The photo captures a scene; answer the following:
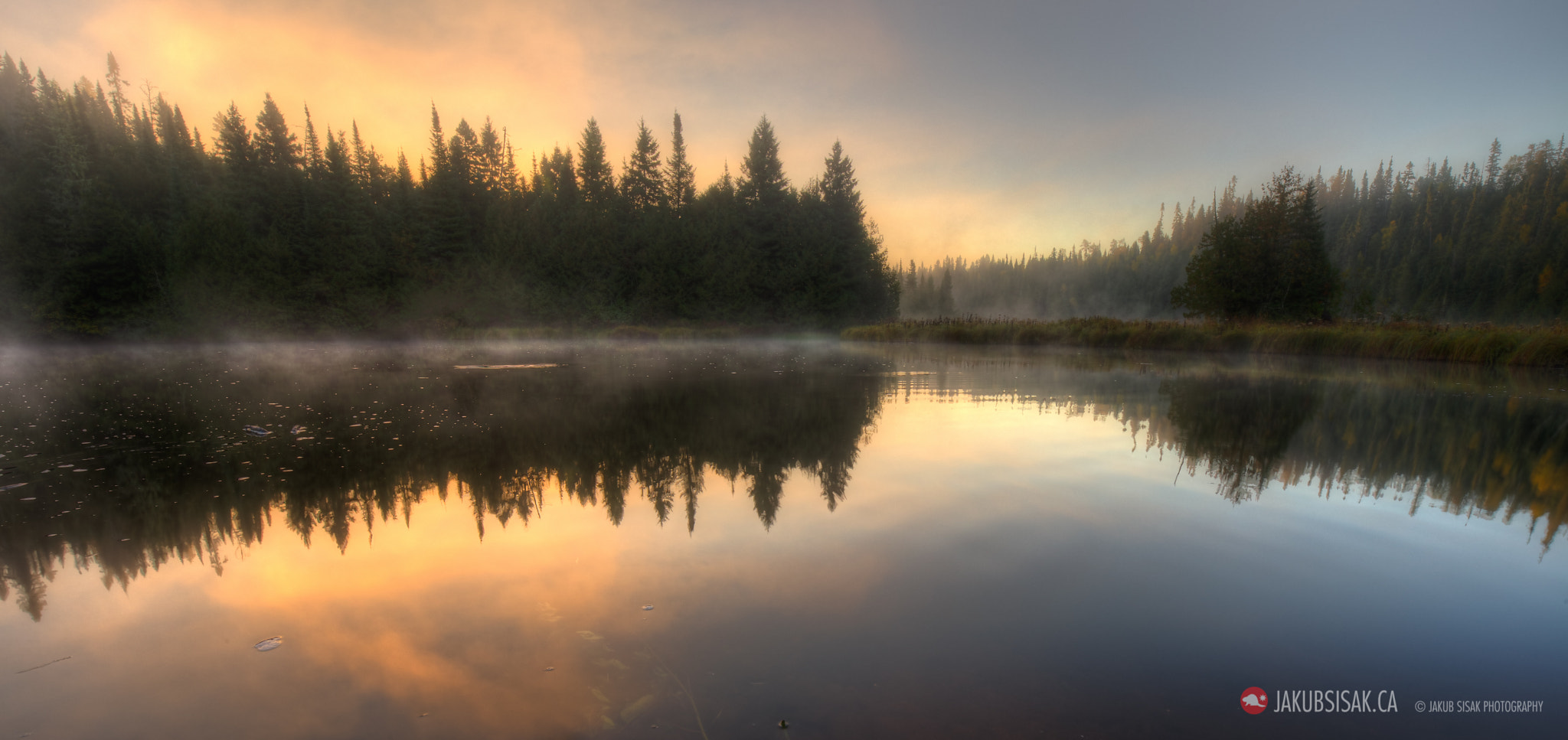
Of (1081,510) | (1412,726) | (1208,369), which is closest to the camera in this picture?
(1412,726)

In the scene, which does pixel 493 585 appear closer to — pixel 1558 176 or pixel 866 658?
pixel 866 658

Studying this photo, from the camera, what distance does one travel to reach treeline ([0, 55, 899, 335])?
41.0m

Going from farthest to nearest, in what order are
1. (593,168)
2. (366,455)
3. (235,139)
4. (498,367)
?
(593,168), (235,139), (498,367), (366,455)

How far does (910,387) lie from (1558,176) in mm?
142929

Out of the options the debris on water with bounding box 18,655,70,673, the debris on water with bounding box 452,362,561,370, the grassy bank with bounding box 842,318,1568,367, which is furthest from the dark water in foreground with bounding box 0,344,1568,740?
the grassy bank with bounding box 842,318,1568,367

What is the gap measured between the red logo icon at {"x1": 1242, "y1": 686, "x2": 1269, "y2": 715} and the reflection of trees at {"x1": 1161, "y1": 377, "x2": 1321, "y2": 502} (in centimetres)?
370

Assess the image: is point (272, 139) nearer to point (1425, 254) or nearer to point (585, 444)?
point (585, 444)

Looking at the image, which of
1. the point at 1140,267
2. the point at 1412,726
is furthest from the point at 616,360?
the point at 1140,267

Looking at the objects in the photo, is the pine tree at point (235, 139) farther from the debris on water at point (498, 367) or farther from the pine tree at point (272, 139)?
the debris on water at point (498, 367)

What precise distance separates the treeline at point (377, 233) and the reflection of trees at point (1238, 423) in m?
40.6

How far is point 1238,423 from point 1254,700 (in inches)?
337

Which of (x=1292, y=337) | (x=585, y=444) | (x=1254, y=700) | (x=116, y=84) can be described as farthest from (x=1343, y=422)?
(x=116, y=84)

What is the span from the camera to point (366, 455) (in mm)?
7516

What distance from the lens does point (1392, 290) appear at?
302 feet
